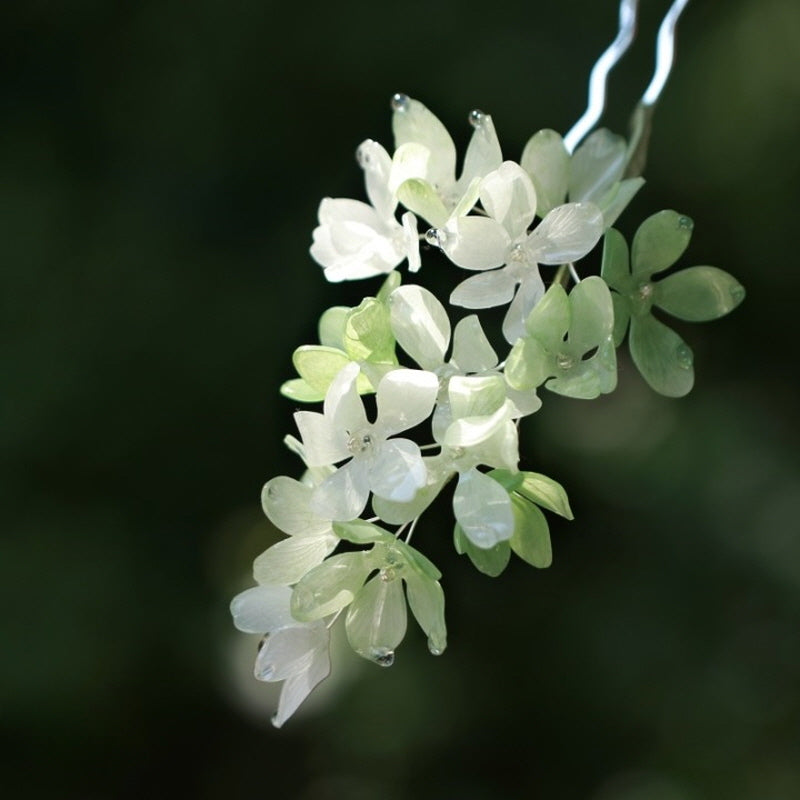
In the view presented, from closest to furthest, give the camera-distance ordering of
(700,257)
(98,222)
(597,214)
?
(597,214), (700,257), (98,222)

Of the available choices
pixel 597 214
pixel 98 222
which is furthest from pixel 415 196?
pixel 98 222

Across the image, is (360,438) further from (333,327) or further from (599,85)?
(599,85)

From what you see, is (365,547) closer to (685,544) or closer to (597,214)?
(597,214)

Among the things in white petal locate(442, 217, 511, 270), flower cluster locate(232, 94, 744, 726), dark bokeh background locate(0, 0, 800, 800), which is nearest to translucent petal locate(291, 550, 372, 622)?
flower cluster locate(232, 94, 744, 726)

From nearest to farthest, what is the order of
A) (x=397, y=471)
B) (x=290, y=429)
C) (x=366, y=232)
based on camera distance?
1. (x=397, y=471)
2. (x=366, y=232)
3. (x=290, y=429)

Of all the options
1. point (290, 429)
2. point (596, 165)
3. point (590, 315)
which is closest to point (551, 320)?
point (590, 315)
